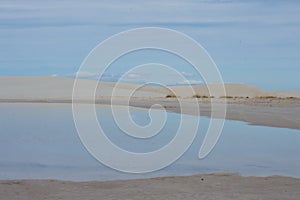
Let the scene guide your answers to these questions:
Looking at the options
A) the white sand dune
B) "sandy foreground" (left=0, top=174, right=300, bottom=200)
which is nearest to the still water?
"sandy foreground" (left=0, top=174, right=300, bottom=200)

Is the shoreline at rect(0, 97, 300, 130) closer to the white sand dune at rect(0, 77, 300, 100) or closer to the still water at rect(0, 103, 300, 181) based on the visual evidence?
the still water at rect(0, 103, 300, 181)

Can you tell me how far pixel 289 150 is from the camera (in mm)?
16188

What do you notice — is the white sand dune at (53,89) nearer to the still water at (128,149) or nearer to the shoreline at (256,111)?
the shoreline at (256,111)

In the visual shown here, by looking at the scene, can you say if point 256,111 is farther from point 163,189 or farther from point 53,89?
point 53,89

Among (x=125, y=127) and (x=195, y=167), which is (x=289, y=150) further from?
(x=125, y=127)

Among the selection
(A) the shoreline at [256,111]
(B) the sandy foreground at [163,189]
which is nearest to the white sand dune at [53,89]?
(A) the shoreline at [256,111]

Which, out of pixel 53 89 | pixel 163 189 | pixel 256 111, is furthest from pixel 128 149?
pixel 53 89

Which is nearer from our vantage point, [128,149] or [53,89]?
[128,149]

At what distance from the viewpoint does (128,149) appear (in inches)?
628

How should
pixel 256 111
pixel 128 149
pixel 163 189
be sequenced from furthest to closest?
pixel 256 111 < pixel 128 149 < pixel 163 189

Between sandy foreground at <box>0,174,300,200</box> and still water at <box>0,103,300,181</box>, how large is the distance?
805 mm

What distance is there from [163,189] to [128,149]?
6108 mm

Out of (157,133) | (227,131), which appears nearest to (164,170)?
(157,133)

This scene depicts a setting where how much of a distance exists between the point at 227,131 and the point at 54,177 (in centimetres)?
1234
